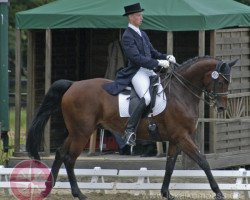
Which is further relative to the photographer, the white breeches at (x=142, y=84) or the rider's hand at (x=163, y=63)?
the white breeches at (x=142, y=84)

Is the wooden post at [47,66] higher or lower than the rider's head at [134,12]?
lower

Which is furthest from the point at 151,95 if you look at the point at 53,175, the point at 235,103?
the point at 235,103

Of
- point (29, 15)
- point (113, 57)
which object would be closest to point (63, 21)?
point (29, 15)

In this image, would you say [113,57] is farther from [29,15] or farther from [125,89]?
[125,89]

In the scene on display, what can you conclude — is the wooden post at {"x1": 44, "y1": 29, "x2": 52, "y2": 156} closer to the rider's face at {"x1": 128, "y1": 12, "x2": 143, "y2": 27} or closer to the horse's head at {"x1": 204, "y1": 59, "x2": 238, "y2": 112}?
the rider's face at {"x1": 128, "y1": 12, "x2": 143, "y2": 27}

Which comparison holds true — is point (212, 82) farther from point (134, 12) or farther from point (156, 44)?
point (156, 44)

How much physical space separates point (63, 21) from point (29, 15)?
573 mm

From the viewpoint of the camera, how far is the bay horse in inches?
Result: 479

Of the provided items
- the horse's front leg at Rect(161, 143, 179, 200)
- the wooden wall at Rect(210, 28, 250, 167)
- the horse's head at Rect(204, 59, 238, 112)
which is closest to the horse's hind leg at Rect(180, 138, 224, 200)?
the horse's front leg at Rect(161, 143, 179, 200)

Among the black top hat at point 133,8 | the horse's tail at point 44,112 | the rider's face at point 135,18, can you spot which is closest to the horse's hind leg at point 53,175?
the horse's tail at point 44,112

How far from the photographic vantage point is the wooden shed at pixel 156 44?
→ 14.9 metres

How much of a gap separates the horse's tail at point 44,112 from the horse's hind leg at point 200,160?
185 centimetres

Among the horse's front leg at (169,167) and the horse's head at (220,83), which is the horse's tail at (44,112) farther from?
the horse's head at (220,83)

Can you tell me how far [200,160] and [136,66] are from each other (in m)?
1.47
